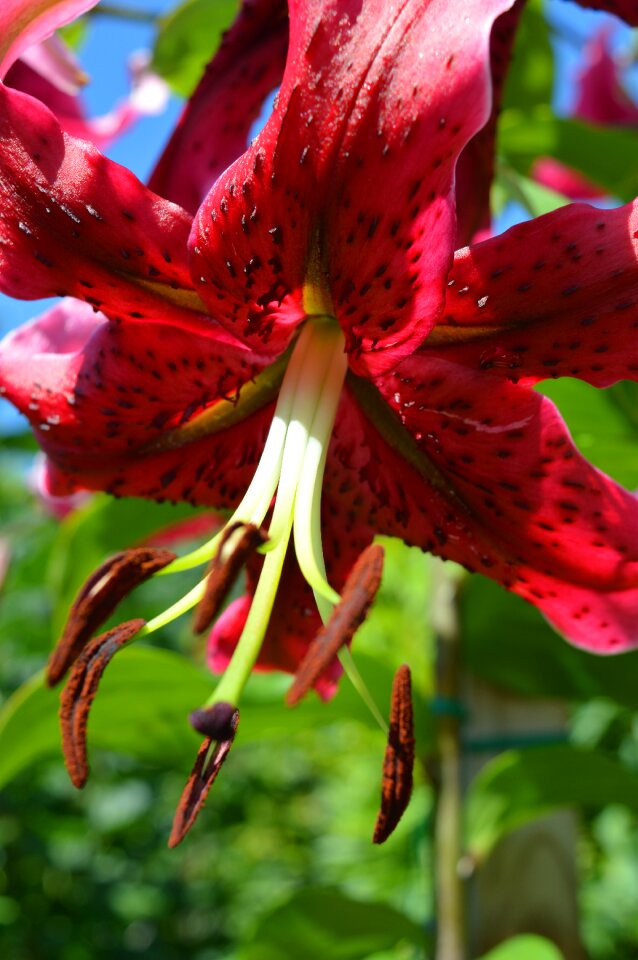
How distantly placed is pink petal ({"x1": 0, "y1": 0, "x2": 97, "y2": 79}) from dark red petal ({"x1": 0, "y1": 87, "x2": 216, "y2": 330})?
0.02m

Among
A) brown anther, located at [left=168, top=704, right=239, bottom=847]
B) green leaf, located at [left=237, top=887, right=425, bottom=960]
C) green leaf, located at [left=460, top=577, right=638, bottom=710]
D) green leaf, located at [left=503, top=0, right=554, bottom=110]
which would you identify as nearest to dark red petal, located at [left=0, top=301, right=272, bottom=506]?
brown anther, located at [left=168, top=704, right=239, bottom=847]

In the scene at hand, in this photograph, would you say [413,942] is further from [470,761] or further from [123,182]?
[123,182]

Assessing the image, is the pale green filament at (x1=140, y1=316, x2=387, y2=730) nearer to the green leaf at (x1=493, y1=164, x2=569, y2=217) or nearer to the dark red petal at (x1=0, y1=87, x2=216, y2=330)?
the dark red petal at (x1=0, y1=87, x2=216, y2=330)

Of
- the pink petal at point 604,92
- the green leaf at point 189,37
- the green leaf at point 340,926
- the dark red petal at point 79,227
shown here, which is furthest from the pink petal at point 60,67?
the pink petal at point 604,92

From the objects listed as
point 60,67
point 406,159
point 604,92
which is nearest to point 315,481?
point 406,159

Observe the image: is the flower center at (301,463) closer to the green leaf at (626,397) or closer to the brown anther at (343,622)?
the brown anther at (343,622)

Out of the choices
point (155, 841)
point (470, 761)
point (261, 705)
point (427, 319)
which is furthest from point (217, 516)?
point (155, 841)

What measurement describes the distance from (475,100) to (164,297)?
24 cm

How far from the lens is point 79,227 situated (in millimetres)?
567

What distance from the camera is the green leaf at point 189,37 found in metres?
1.05

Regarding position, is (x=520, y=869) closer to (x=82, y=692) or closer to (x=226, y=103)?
(x=82, y=692)

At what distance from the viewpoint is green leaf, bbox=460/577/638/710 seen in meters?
1.03

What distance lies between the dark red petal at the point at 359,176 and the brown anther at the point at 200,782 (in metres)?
0.23

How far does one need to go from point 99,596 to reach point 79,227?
211 millimetres
